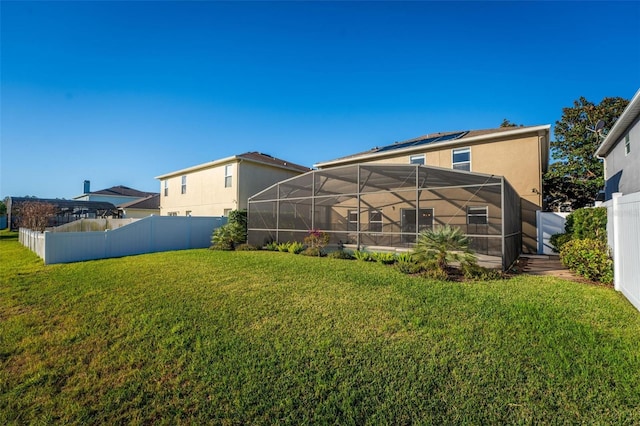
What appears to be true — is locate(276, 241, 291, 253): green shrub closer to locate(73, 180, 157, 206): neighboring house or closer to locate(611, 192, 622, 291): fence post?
locate(611, 192, 622, 291): fence post

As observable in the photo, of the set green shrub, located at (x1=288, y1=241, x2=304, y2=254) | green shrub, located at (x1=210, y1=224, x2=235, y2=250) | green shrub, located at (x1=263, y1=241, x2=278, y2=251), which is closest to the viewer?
green shrub, located at (x1=288, y1=241, x2=304, y2=254)

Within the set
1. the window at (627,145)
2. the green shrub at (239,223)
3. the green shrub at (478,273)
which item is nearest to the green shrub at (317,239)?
the green shrub at (239,223)

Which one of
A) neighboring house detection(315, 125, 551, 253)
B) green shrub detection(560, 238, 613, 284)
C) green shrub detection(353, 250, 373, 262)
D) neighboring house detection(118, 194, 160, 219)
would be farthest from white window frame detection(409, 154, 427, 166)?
neighboring house detection(118, 194, 160, 219)

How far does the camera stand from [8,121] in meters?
11.1

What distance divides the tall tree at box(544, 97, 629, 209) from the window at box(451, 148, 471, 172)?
849cm

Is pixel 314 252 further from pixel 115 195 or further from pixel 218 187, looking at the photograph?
pixel 115 195

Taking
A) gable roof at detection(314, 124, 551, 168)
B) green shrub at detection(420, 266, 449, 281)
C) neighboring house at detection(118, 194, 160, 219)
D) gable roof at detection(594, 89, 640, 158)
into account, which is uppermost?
gable roof at detection(314, 124, 551, 168)

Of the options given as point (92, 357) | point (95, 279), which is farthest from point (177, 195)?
point (92, 357)

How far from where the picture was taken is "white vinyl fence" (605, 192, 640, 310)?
171 inches

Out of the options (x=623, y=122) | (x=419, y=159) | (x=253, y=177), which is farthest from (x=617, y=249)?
(x=253, y=177)

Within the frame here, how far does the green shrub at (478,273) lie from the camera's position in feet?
21.8

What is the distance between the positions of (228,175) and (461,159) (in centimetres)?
1284

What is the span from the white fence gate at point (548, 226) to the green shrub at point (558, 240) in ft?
1.78

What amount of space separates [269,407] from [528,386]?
97.8 inches
